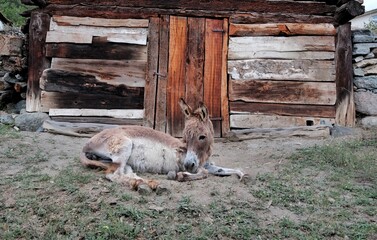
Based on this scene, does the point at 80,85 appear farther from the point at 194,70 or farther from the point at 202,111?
the point at 202,111

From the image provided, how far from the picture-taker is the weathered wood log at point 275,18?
8.31m

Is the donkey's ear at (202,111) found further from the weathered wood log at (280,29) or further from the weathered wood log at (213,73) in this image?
the weathered wood log at (280,29)

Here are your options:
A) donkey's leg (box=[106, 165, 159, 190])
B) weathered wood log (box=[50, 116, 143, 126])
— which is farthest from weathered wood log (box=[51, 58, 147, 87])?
donkey's leg (box=[106, 165, 159, 190])

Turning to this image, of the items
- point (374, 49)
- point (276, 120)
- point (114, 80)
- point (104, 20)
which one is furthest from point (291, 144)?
point (104, 20)

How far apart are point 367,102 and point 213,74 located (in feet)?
11.4

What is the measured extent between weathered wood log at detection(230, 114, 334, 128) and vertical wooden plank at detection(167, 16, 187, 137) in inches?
46.7

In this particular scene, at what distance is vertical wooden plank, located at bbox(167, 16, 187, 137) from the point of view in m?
8.17

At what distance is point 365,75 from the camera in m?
8.59

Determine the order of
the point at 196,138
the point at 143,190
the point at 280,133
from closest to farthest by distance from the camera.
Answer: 1. the point at 143,190
2. the point at 196,138
3. the point at 280,133

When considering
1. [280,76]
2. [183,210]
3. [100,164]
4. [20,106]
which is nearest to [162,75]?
[280,76]

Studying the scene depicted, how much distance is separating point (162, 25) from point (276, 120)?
10.4ft

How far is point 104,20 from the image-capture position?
809 centimetres

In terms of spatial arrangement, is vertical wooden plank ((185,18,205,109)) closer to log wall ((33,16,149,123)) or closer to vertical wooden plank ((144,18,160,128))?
vertical wooden plank ((144,18,160,128))

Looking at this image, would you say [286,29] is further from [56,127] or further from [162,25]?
[56,127]
